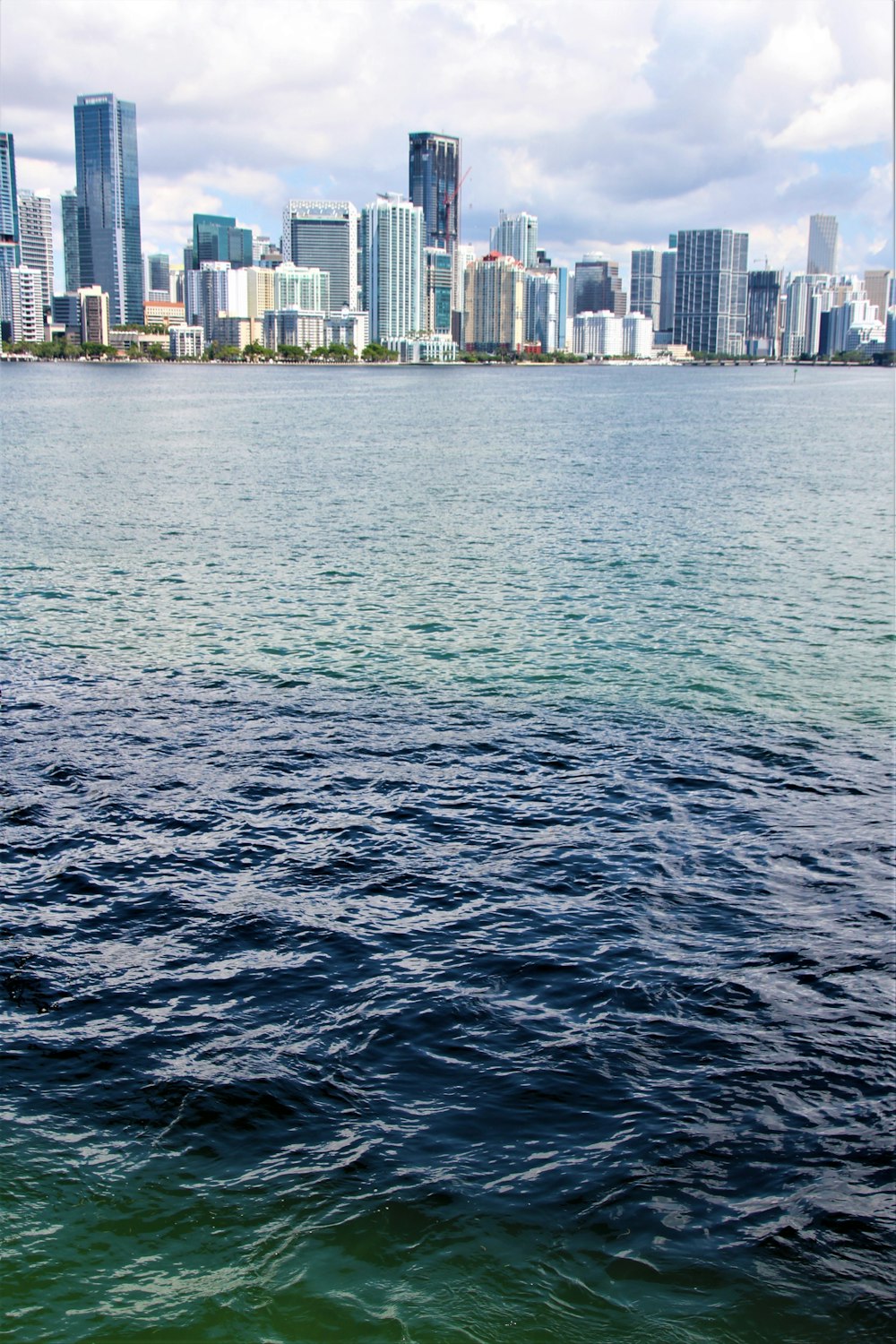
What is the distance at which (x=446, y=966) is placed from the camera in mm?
17531

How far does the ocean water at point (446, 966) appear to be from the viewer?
11984mm

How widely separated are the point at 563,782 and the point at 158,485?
183 ft

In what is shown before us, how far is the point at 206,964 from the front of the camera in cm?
1755

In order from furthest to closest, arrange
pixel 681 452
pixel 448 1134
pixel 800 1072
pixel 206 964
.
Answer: pixel 681 452 → pixel 206 964 → pixel 800 1072 → pixel 448 1134

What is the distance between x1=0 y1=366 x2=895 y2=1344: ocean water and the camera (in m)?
12.0

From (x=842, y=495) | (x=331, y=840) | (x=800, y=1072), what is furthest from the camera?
(x=842, y=495)

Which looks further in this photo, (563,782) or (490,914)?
(563,782)

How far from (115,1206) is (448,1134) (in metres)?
3.83

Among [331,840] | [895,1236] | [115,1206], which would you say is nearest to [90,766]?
[331,840]

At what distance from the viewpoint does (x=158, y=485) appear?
74.5 metres

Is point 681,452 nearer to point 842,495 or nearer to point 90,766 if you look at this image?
point 842,495

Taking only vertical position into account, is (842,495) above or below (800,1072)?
above

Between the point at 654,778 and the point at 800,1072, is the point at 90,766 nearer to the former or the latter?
the point at 654,778

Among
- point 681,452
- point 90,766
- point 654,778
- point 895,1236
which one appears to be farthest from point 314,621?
point 681,452
